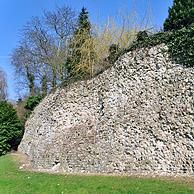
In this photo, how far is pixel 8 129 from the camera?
27.3 meters

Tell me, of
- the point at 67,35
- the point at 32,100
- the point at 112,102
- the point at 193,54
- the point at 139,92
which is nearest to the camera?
the point at 193,54

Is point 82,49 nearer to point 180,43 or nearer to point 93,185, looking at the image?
point 180,43

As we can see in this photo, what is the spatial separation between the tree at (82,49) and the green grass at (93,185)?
10672mm

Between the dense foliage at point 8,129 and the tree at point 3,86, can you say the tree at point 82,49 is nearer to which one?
the dense foliage at point 8,129

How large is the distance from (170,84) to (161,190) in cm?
474

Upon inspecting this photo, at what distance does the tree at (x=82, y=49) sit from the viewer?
24594 mm

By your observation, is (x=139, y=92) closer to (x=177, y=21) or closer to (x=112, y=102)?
(x=112, y=102)

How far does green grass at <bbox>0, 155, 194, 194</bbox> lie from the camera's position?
401 inches

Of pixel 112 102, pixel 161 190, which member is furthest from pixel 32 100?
pixel 161 190

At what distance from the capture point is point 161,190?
9.92 meters

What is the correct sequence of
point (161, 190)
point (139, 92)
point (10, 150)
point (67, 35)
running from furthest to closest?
point (67, 35) < point (10, 150) < point (139, 92) < point (161, 190)

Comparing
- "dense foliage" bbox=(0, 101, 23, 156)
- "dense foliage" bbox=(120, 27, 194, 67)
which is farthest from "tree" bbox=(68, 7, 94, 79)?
"dense foliage" bbox=(120, 27, 194, 67)

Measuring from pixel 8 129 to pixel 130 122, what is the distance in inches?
586

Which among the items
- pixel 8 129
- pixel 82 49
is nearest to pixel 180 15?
pixel 82 49
